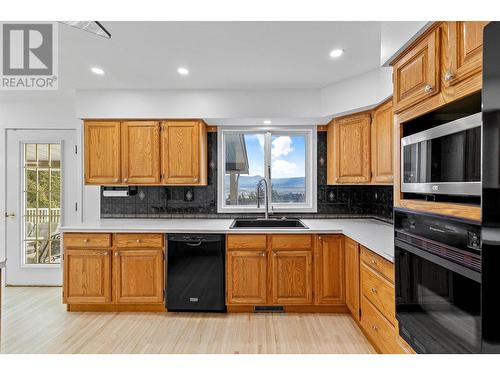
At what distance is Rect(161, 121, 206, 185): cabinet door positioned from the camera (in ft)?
10.0

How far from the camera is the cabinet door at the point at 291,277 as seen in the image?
268cm

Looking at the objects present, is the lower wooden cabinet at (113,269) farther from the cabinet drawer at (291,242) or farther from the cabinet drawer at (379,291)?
the cabinet drawer at (379,291)

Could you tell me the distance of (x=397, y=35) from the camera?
1.38 meters

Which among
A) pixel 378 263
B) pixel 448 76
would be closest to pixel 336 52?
pixel 448 76

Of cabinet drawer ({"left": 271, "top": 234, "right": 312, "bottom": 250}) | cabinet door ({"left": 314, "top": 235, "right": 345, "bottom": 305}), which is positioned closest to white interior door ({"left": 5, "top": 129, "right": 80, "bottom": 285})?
cabinet drawer ({"left": 271, "top": 234, "right": 312, "bottom": 250})

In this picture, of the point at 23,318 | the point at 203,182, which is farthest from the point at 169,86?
the point at 23,318

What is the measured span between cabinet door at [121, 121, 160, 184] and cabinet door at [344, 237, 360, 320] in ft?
7.01

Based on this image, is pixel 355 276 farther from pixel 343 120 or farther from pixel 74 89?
pixel 74 89

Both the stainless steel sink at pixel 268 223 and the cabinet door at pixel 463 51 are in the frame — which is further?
the stainless steel sink at pixel 268 223

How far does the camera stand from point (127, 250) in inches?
108

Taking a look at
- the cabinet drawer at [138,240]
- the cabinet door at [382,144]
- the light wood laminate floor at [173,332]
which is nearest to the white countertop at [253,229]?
the cabinet drawer at [138,240]

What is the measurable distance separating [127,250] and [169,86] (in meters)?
1.79

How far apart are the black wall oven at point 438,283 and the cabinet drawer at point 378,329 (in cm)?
40

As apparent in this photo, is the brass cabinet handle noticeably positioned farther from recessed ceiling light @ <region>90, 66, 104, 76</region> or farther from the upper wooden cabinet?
recessed ceiling light @ <region>90, 66, 104, 76</region>
